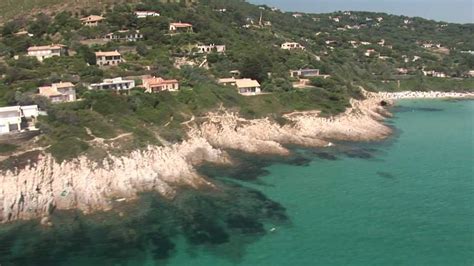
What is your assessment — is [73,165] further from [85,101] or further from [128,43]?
[128,43]

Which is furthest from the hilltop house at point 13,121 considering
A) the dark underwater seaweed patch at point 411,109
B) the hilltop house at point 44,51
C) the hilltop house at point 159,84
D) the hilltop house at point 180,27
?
the dark underwater seaweed patch at point 411,109

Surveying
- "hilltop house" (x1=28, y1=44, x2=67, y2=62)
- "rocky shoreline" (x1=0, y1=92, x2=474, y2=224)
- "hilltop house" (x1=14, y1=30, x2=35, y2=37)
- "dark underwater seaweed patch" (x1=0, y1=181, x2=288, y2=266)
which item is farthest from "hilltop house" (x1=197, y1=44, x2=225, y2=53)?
"dark underwater seaweed patch" (x1=0, y1=181, x2=288, y2=266)

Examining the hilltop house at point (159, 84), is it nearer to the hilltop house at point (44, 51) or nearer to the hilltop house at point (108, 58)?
the hilltop house at point (108, 58)

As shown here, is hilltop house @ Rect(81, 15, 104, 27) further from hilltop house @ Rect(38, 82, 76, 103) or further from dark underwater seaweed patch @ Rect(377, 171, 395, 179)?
dark underwater seaweed patch @ Rect(377, 171, 395, 179)

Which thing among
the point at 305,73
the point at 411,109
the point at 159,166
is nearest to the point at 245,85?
the point at 305,73

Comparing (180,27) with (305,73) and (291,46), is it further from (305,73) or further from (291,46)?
(291,46)
